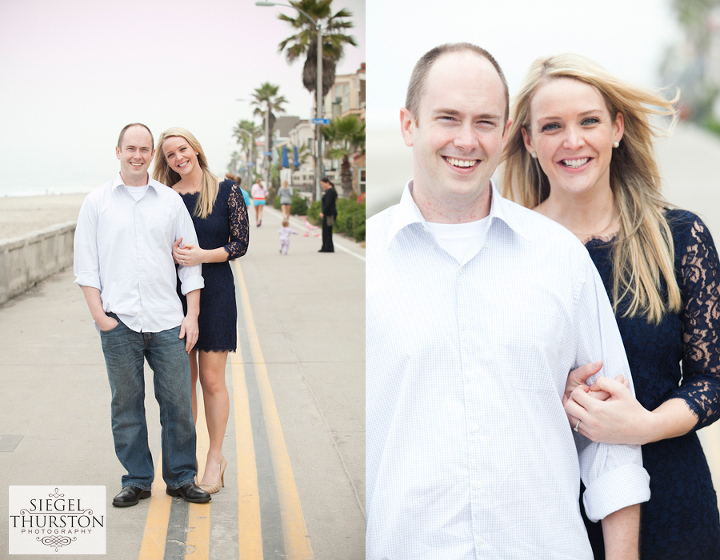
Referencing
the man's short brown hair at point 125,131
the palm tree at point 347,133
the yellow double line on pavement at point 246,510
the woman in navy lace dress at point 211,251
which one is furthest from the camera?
the palm tree at point 347,133

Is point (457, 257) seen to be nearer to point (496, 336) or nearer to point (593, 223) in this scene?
point (496, 336)

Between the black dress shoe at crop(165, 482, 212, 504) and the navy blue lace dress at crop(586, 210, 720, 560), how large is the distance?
218cm

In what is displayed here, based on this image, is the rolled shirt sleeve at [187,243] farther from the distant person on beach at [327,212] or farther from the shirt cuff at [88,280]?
the distant person on beach at [327,212]

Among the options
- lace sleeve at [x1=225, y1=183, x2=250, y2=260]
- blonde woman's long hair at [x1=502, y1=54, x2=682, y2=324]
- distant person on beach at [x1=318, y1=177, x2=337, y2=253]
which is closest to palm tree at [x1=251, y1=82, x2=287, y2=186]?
lace sleeve at [x1=225, y1=183, x2=250, y2=260]

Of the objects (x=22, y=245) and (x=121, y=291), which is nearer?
(x=121, y=291)

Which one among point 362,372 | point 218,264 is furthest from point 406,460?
point 362,372

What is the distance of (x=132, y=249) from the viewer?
2.99 meters

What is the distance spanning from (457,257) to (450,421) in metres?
0.36

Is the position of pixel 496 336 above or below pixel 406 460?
above

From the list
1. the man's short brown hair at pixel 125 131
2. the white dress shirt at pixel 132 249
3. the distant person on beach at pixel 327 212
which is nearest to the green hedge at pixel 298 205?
the distant person on beach at pixel 327 212

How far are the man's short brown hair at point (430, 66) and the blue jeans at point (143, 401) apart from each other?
1.94 m

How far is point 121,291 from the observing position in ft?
9.94

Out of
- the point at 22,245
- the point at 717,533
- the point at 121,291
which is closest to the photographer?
the point at 717,533

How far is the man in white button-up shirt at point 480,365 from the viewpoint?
1.59m
